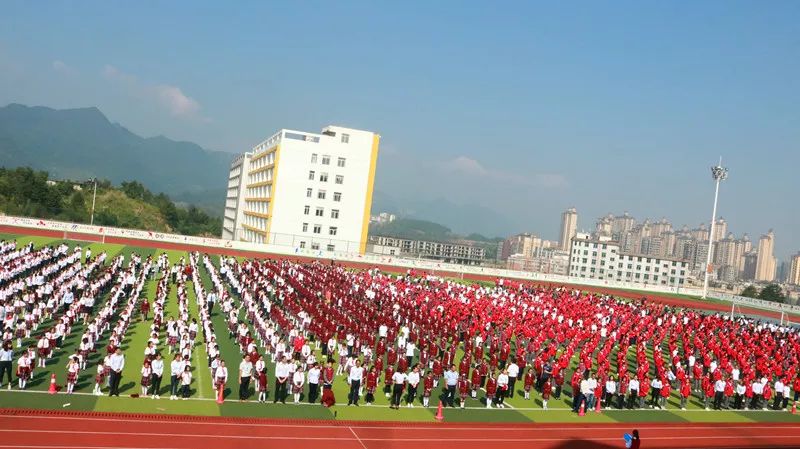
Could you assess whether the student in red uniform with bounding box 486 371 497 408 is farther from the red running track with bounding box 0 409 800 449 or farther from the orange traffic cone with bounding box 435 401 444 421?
the orange traffic cone with bounding box 435 401 444 421

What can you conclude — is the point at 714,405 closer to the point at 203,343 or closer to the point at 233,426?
the point at 233,426

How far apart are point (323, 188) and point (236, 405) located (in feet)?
171

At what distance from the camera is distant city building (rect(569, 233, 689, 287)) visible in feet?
387

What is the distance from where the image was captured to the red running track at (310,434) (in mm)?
11773

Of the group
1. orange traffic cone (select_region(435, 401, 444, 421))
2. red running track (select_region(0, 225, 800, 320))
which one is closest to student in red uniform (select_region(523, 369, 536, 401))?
orange traffic cone (select_region(435, 401, 444, 421))

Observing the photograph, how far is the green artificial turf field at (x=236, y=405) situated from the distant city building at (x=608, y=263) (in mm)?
102831

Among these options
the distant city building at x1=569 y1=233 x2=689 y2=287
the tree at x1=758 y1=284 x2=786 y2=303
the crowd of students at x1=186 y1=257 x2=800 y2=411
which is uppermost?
the distant city building at x1=569 y1=233 x2=689 y2=287

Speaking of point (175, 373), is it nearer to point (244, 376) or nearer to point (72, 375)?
point (244, 376)

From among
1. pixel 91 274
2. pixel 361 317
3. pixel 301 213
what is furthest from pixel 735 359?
pixel 301 213

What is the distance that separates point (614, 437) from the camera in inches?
604

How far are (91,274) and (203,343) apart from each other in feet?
37.7

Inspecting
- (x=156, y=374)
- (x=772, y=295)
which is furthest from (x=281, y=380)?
(x=772, y=295)

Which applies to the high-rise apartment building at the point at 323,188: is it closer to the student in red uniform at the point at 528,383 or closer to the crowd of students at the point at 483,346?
the crowd of students at the point at 483,346

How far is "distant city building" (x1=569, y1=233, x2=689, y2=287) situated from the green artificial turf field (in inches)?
4048
